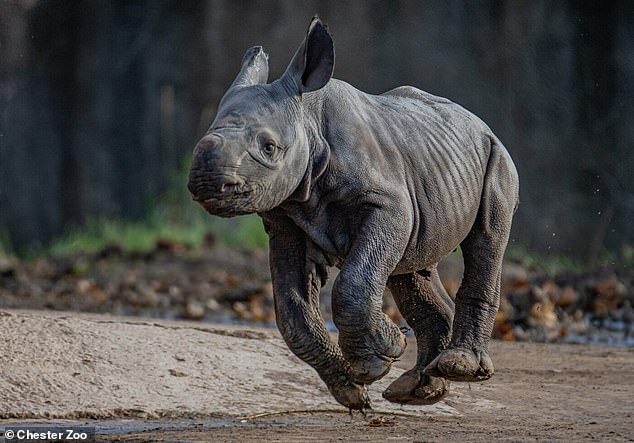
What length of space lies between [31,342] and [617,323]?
19.1 feet

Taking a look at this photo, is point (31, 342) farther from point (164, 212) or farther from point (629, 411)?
point (164, 212)

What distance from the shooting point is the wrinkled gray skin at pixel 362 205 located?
14.0 feet

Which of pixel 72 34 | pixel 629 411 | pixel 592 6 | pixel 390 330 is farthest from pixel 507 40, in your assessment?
pixel 390 330

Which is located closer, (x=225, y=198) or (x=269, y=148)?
(x=225, y=198)

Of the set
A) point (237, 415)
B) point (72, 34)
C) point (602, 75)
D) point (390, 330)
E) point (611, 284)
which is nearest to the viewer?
point (390, 330)

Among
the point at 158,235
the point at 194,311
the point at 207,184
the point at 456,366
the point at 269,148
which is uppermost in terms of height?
the point at 269,148

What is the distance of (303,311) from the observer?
15.4 feet

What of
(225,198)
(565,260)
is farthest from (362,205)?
(565,260)

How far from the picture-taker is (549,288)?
10.5 meters

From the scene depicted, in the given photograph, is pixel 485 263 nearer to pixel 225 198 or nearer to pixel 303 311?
pixel 303 311

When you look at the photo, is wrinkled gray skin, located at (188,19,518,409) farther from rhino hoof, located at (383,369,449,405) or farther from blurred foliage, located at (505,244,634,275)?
blurred foliage, located at (505,244,634,275)

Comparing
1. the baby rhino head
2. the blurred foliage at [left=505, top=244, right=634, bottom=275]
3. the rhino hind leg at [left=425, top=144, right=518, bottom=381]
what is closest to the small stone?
the blurred foliage at [left=505, top=244, right=634, bottom=275]

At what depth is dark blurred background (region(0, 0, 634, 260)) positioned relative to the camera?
13789 millimetres

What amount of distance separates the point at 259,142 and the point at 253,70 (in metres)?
0.51
